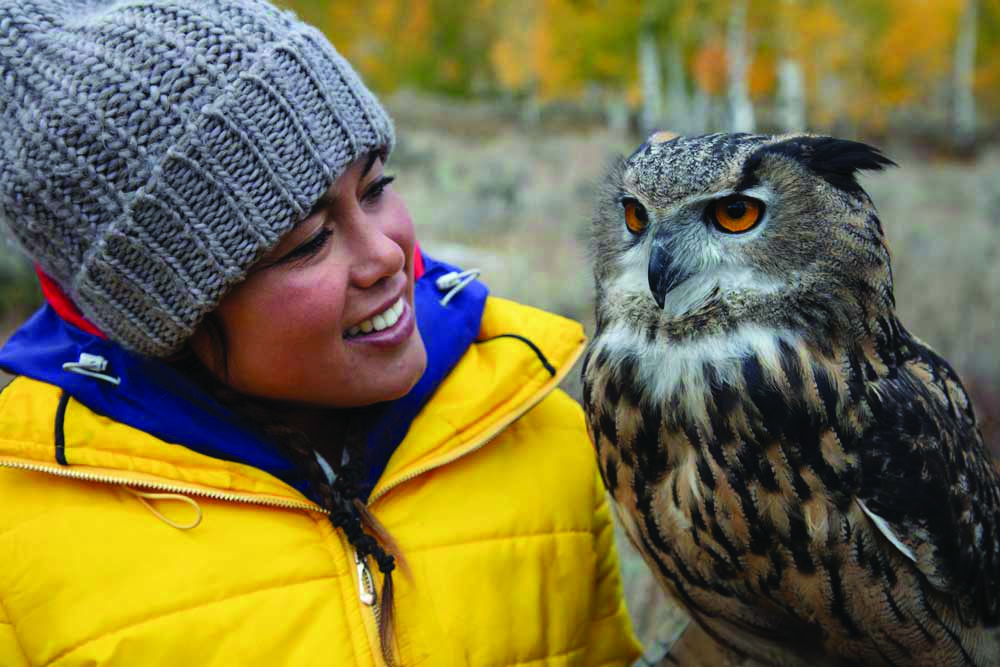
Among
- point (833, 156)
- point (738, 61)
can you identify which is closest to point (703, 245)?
point (833, 156)

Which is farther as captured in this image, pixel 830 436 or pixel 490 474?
pixel 490 474

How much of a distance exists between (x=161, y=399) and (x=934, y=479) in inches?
49.4

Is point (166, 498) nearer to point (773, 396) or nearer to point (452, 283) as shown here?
point (452, 283)

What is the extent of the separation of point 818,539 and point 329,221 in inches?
35.2

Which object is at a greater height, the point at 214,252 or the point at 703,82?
the point at 214,252

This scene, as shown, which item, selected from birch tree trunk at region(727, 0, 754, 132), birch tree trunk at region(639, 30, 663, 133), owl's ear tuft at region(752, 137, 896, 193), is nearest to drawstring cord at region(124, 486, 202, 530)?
owl's ear tuft at region(752, 137, 896, 193)

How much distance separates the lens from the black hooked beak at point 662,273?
4.10 feet

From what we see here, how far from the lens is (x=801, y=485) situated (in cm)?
123

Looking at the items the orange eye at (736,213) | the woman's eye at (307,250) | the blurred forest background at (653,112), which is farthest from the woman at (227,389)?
the blurred forest background at (653,112)

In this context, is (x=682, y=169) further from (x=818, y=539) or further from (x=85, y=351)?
(x=85, y=351)

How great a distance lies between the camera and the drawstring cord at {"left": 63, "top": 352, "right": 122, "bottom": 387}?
1.16 m

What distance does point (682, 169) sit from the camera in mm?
1231

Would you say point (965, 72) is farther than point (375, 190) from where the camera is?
Yes

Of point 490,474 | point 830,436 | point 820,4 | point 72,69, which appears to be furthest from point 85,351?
point 820,4
